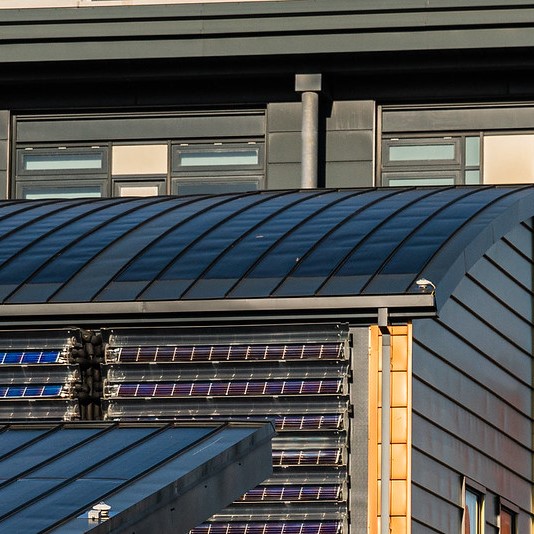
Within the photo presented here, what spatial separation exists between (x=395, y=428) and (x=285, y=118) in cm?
1152

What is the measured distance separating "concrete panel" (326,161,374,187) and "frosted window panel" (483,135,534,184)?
1691 millimetres

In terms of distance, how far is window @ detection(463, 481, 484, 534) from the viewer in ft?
60.8

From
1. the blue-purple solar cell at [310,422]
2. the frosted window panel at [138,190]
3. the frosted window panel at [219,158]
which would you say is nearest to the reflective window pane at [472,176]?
the frosted window panel at [219,158]

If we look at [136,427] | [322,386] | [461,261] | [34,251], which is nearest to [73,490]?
[136,427]

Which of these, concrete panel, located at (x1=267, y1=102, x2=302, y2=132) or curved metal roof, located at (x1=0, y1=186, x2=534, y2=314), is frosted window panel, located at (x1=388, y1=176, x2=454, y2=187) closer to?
concrete panel, located at (x1=267, y1=102, x2=302, y2=132)

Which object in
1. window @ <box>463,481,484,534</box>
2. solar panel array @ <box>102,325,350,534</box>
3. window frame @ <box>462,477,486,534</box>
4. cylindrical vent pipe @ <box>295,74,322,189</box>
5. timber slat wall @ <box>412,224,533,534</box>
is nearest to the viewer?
solar panel array @ <box>102,325,350,534</box>

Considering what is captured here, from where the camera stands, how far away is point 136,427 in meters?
13.5

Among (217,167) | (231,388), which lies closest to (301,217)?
(231,388)

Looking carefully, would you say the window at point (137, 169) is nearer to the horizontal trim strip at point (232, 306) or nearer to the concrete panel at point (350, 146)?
the concrete panel at point (350, 146)

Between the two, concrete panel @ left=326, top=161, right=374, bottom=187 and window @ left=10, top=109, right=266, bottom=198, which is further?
window @ left=10, top=109, right=266, bottom=198

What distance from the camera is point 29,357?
693 inches

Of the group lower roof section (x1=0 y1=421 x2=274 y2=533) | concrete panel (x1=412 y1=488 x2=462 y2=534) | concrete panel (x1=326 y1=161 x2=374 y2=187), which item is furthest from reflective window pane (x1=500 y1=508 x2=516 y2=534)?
concrete panel (x1=326 y1=161 x2=374 y2=187)

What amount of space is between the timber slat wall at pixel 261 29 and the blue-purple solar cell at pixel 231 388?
10562 mm

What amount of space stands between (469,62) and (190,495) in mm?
15695
